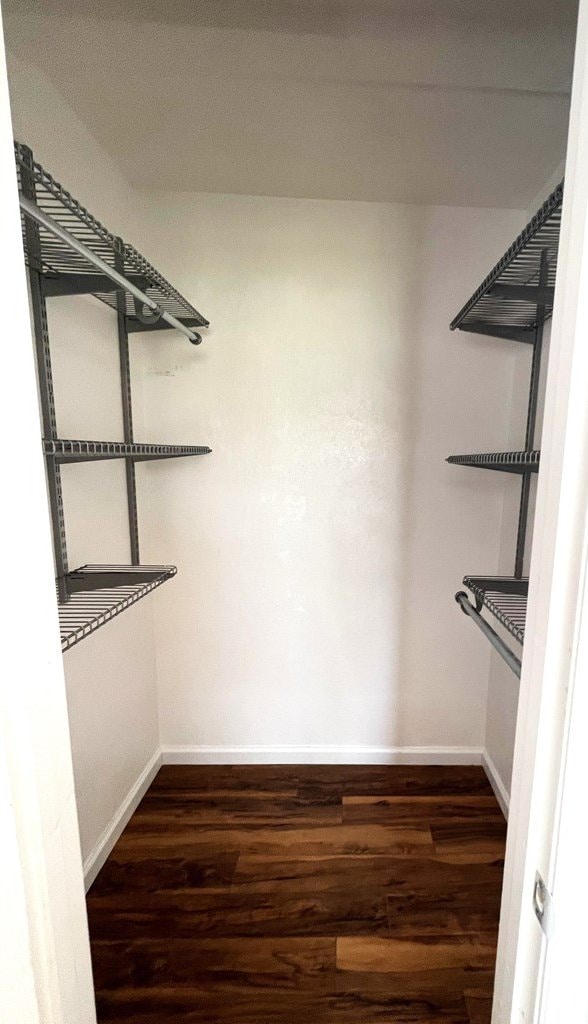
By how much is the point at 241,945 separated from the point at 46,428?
1.66 m

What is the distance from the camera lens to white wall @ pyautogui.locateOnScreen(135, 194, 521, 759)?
164 cm

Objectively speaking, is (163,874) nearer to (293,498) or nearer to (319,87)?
(293,498)

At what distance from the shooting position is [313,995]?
115cm

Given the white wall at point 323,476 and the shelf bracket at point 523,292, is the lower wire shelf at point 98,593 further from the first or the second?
the shelf bracket at point 523,292

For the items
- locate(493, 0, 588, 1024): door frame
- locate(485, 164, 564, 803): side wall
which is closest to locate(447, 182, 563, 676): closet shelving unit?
locate(485, 164, 564, 803): side wall

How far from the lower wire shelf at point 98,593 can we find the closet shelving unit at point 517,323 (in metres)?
0.94

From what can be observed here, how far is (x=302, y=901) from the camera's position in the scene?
4.50ft

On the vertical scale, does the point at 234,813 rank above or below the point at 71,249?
below

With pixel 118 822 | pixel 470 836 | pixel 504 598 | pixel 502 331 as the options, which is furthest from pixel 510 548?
pixel 118 822

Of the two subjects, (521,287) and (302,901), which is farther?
(302,901)

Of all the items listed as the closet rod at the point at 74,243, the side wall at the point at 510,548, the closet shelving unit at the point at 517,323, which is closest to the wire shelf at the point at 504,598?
the closet shelving unit at the point at 517,323

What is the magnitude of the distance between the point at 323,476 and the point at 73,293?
3.53 ft

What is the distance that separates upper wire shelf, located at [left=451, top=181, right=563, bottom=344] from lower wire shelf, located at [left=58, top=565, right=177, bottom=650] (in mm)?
1305

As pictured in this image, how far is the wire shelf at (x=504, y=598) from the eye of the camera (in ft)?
3.44
